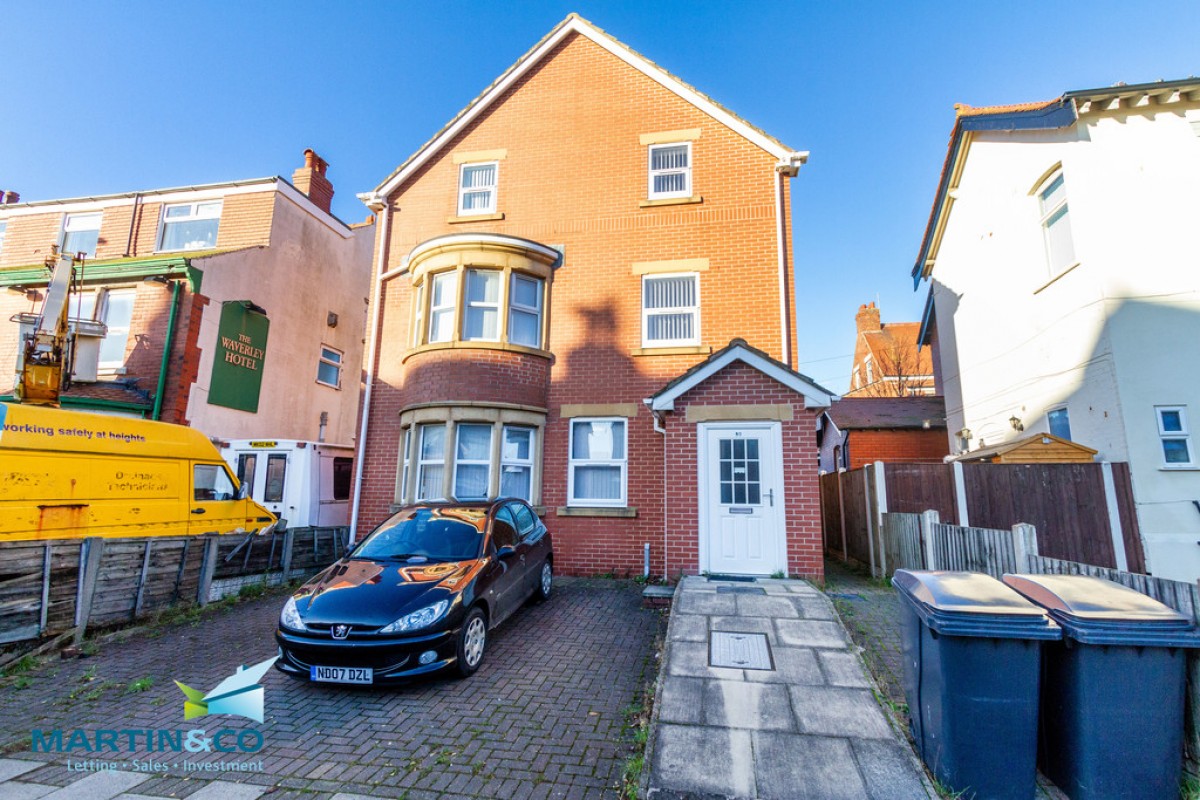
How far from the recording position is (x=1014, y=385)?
1266 centimetres

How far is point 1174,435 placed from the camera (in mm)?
8961

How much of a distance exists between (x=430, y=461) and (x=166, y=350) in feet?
24.2

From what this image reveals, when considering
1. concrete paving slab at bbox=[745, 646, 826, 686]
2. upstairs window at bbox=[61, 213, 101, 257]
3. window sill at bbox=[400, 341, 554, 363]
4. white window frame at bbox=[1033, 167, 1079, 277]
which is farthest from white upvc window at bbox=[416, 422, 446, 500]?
upstairs window at bbox=[61, 213, 101, 257]

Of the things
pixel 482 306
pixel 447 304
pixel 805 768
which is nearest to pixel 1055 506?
pixel 805 768

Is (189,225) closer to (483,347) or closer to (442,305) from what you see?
(442,305)

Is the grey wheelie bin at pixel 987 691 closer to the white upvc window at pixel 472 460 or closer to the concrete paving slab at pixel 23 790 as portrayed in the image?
the concrete paving slab at pixel 23 790

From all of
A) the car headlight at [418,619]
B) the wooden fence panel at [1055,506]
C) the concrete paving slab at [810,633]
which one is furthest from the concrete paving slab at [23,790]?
the wooden fence panel at [1055,506]

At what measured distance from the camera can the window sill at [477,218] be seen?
12.2 metres

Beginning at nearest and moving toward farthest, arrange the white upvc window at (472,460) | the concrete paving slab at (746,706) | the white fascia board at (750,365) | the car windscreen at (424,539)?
1. the concrete paving slab at (746,706)
2. the car windscreen at (424,539)
3. the white fascia board at (750,365)
4. the white upvc window at (472,460)

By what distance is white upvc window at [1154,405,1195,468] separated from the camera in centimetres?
888

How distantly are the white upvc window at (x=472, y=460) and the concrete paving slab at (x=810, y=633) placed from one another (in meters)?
6.17

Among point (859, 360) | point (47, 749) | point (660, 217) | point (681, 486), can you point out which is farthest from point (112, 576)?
point (859, 360)

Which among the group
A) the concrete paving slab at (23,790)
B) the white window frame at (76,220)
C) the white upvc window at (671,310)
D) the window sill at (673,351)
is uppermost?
the white window frame at (76,220)

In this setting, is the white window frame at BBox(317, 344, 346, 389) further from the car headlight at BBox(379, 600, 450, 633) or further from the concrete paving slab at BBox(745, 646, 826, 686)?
the concrete paving slab at BBox(745, 646, 826, 686)
